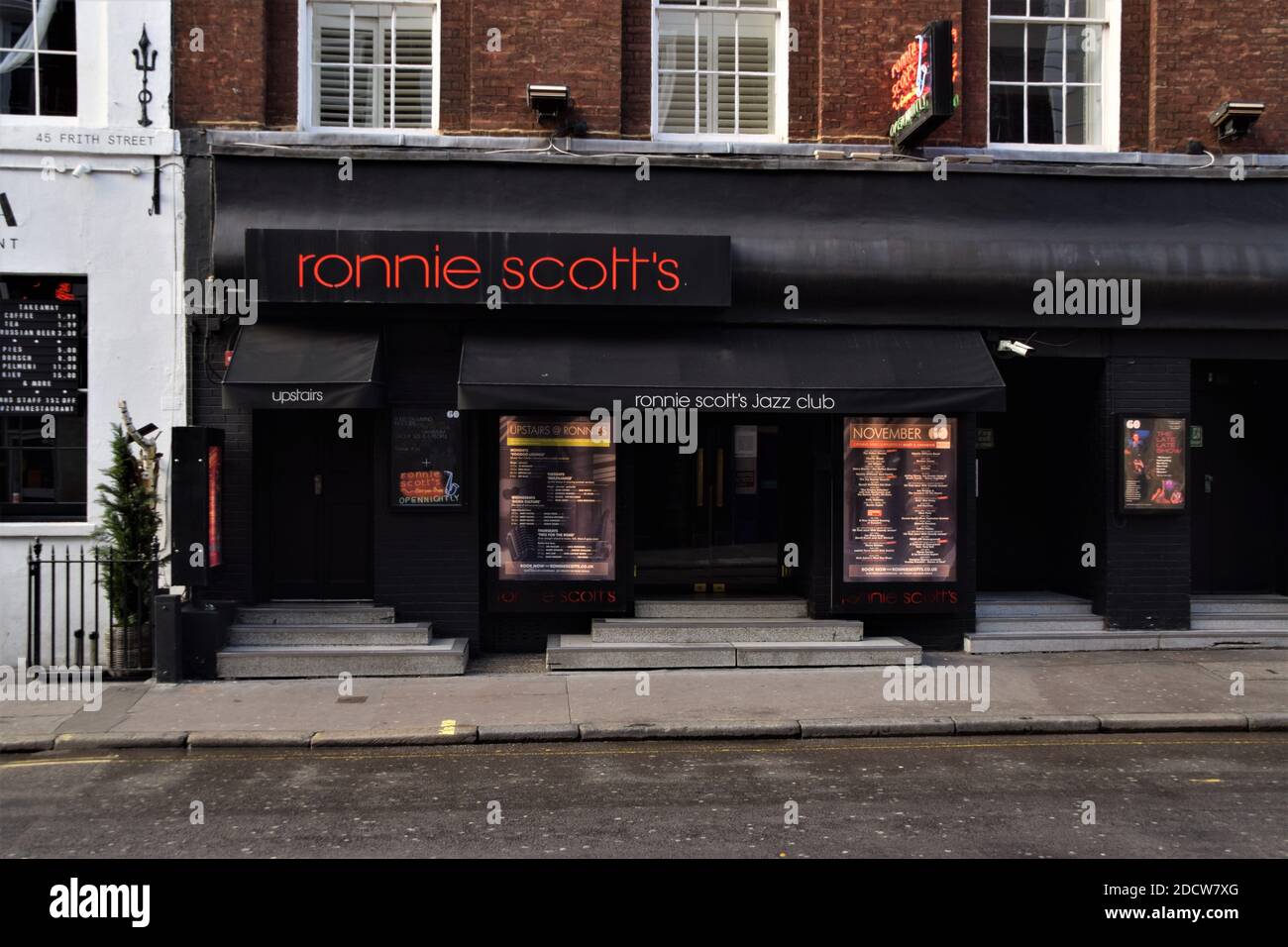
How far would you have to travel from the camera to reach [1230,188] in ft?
42.0

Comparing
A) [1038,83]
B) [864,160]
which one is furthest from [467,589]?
[1038,83]

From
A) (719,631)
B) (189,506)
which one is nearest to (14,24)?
(189,506)

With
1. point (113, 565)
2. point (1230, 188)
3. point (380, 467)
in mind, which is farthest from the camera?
point (1230, 188)

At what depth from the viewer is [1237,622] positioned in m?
12.9

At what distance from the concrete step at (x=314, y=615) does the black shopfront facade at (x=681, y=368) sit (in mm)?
178

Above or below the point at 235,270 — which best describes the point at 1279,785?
below

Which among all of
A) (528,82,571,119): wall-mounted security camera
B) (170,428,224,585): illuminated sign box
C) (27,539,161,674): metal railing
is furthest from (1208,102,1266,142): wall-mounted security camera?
(27,539,161,674): metal railing

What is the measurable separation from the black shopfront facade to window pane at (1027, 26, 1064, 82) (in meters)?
1.56

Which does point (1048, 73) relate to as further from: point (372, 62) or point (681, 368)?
point (372, 62)

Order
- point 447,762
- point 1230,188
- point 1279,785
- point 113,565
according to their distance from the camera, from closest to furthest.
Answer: point 1279,785
point 447,762
point 113,565
point 1230,188

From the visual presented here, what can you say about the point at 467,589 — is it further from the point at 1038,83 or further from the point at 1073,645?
the point at 1038,83

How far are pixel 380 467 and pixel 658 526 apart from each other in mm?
3206

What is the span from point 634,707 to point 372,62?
7814mm

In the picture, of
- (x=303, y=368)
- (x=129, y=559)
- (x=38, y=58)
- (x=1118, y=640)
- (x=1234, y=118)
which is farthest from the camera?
(x=1234, y=118)
